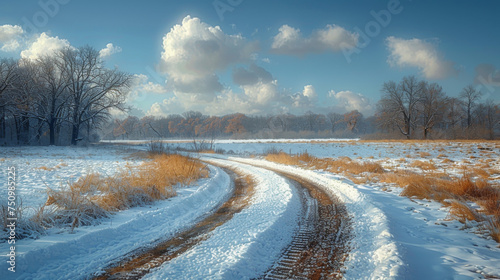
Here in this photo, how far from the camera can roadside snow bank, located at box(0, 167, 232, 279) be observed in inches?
122

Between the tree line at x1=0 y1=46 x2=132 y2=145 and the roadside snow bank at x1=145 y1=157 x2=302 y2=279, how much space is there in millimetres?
34750

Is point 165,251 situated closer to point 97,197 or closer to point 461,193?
point 97,197

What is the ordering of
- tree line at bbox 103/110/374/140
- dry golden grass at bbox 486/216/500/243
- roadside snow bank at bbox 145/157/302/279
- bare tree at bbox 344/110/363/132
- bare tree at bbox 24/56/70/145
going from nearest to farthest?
roadside snow bank at bbox 145/157/302/279
dry golden grass at bbox 486/216/500/243
bare tree at bbox 24/56/70/145
bare tree at bbox 344/110/363/132
tree line at bbox 103/110/374/140

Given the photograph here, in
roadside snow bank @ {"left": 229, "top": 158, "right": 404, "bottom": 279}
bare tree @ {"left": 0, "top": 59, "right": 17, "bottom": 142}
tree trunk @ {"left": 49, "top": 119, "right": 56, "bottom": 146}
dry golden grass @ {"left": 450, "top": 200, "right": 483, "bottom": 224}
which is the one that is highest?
bare tree @ {"left": 0, "top": 59, "right": 17, "bottom": 142}

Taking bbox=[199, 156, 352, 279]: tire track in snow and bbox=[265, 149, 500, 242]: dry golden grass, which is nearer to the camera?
bbox=[199, 156, 352, 279]: tire track in snow

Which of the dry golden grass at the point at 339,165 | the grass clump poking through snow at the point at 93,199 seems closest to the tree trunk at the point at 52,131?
the dry golden grass at the point at 339,165

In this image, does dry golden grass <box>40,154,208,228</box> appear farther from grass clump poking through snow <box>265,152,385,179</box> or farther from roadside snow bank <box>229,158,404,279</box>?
grass clump poking through snow <box>265,152,385,179</box>

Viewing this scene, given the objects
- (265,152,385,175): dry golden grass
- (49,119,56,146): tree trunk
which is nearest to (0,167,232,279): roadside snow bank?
(265,152,385,175): dry golden grass

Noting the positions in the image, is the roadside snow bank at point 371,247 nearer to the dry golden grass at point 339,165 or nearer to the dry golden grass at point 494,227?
the dry golden grass at point 494,227

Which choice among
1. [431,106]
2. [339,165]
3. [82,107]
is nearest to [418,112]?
[431,106]

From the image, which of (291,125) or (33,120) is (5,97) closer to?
(33,120)

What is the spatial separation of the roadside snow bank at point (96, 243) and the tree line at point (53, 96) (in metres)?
33.0

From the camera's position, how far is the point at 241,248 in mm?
3723

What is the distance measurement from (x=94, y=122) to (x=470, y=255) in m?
43.4
